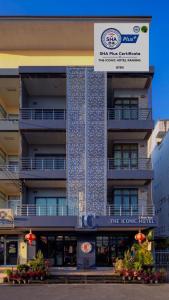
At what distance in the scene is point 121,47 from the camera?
36.1 m

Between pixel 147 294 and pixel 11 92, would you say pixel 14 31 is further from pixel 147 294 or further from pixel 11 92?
pixel 147 294

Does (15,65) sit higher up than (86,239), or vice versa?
(15,65)

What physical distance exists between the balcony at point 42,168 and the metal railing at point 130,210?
407 centimetres

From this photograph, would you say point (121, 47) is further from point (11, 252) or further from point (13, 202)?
point (11, 252)

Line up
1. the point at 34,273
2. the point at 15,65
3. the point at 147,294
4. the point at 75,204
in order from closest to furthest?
the point at 147,294, the point at 34,273, the point at 75,204, the point at 15,65

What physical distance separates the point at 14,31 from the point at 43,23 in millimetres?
2116

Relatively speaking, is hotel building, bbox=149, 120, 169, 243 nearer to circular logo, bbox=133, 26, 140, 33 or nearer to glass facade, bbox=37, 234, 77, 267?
glass facade, bbox=37, 234, 77, 267

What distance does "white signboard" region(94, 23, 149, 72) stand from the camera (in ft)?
118

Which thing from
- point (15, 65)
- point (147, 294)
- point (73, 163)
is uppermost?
point (15, 65)

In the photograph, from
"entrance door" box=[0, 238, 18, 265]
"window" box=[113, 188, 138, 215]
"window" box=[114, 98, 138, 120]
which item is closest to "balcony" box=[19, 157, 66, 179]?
"window" box=[113, 188, 138, 215]

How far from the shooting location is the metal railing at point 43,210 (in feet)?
115

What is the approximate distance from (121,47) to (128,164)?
7997 mm

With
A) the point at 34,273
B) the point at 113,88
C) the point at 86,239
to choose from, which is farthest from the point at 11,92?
the point at 34,273

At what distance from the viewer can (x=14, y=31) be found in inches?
1444
